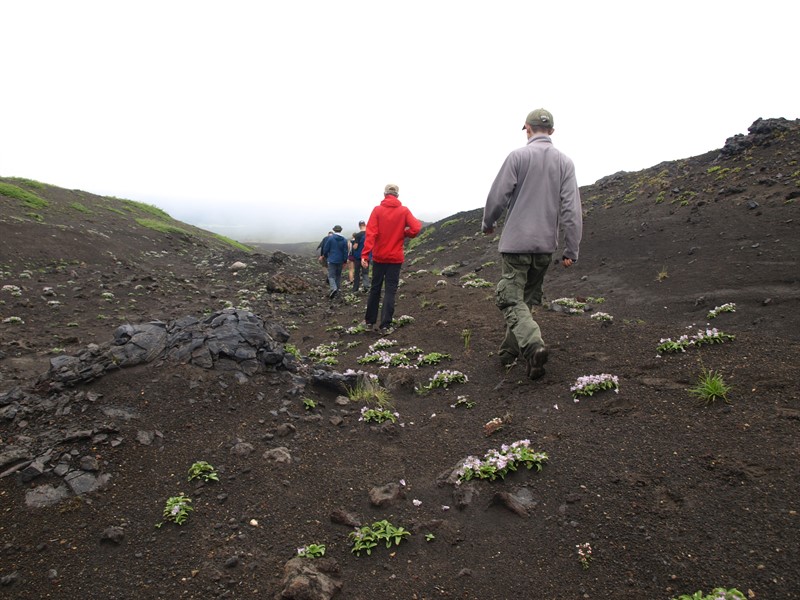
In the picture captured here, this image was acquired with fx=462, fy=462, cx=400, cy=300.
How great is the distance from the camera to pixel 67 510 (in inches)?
155

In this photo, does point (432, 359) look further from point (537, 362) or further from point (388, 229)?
point (388, 229)

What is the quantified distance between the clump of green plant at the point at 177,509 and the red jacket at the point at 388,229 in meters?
6.78

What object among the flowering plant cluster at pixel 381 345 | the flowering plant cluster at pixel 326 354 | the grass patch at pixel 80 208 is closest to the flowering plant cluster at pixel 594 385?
the flowering plant cluster at pixel 381 345

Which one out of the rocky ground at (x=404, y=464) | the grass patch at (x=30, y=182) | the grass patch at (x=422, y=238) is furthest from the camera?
the grass patch at (x=422, y=238)

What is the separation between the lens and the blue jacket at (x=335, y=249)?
63.5 ft

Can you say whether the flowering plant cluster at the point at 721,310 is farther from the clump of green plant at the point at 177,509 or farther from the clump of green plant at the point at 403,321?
the clump of green plant at the point at 177,509

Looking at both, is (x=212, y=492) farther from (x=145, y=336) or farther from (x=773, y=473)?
(x=773, y=473)

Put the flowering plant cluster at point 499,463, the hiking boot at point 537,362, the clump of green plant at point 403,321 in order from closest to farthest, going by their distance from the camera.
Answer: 1. the flowering plant cluster at point 499,463
2. the hiking boot at point 537,362
3. the clump of green plant at point 403,321

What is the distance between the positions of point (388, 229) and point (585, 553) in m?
7.95

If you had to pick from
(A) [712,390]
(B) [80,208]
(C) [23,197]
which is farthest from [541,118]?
(B) [80,208]

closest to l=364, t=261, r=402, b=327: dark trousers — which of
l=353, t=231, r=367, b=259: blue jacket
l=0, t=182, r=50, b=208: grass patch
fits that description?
l=353, t=231, r=367, b=259: blue jacket

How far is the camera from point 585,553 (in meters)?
3.38

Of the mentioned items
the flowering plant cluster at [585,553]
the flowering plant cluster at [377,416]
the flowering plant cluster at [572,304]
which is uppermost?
the flowering plant cluster at [572,304]

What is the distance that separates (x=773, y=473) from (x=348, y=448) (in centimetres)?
395
